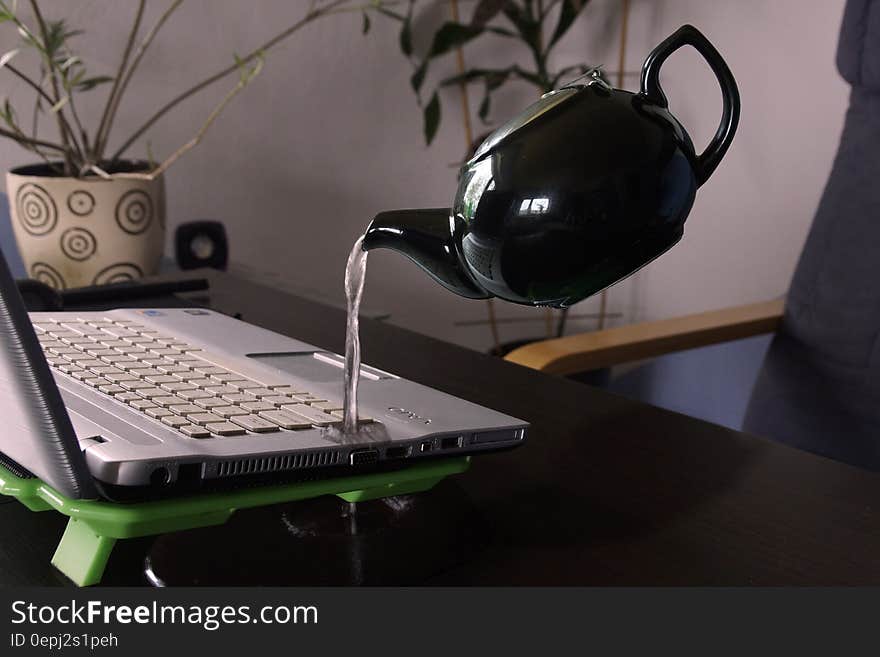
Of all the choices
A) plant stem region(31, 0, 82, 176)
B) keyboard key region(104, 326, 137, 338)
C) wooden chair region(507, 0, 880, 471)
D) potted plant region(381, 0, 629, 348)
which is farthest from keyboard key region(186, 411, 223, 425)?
potted plant region(381, 0, 629, 348)

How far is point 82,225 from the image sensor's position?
1297 mm

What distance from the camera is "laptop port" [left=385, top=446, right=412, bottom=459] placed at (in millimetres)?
537

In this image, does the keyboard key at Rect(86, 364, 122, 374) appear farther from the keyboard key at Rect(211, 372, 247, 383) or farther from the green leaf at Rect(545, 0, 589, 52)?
the green leaf at Rect(545, 0, 589, 52)

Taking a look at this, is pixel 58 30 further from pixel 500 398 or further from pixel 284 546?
pixel 284 546

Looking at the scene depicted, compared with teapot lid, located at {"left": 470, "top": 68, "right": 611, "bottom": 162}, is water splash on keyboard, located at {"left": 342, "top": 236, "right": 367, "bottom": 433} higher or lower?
lower

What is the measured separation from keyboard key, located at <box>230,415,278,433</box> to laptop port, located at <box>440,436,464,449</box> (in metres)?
0.09

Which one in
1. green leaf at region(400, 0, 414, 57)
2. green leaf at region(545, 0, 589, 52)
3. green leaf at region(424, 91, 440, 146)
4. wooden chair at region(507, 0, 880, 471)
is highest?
green leaf at region(545, 0, 589, 52)

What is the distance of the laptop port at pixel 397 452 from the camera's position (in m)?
0.54

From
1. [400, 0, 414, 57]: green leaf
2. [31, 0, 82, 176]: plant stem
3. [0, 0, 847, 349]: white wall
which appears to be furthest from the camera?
Result: [400, 0, 414, 57]: green leaf

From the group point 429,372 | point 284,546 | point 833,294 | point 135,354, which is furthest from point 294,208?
point 284,546

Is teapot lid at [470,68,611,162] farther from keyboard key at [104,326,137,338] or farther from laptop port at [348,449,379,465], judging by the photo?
keyboard key at [104,326,137,338]

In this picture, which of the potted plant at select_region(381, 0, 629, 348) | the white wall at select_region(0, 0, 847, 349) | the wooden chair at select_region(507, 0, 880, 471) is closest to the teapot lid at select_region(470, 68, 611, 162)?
the wooden chair at select_region(507, 0, 880, 471)

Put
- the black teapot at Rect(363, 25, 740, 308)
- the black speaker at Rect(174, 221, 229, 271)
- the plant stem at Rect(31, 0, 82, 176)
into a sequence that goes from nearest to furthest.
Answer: the black teapot at Rect(363, 25, 740, 308), the plant stem at Rect(31, 0, 82, 176), the black speaker at Rect(174, 221, 229, 271)

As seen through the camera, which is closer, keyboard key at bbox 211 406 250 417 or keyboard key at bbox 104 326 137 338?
keyboard key at bbox 211 406 250 417
